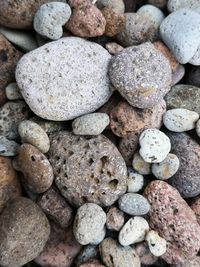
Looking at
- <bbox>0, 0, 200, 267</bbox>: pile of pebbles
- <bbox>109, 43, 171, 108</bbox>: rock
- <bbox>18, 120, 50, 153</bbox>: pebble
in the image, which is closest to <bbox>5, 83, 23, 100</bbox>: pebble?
<bbox>0, 0, 200, 267</bbox>: pile of pebbles

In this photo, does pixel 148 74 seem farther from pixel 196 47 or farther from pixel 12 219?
pixel 12 219

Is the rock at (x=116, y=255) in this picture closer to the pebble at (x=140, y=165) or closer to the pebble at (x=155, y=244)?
the pebble at (x=155, y=244)

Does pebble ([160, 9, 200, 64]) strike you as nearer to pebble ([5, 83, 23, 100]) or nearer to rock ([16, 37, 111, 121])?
rock ([16, 37, 111, 121])

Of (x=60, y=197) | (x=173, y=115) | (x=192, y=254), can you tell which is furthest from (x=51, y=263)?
(x=173, y=115)

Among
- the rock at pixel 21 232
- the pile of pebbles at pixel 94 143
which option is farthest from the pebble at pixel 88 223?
the rock at pixel 21 232

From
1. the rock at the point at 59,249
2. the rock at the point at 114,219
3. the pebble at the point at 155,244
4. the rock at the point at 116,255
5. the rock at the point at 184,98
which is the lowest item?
the rock at the point at 59,249

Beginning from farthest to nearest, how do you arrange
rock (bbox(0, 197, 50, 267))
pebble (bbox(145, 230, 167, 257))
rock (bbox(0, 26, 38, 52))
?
rock (bbox(0, 26, 38, 52)) → pebble (bbox(145, 230, 167, 257)) → rock (bbox(0, 197, 50, 267))
